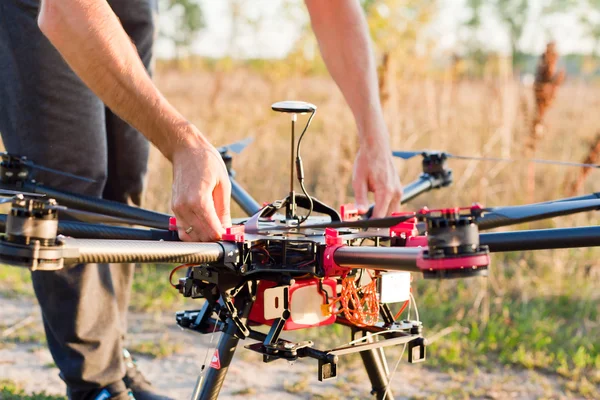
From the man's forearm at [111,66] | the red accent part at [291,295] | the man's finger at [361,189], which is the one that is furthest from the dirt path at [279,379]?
the man's forearm at [111,66]

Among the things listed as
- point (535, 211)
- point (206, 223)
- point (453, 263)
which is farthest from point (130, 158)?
point (453, 263)

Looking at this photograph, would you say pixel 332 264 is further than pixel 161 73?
No

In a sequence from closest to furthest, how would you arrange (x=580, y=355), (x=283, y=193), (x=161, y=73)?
(x=580, y=355)
(x=283, y=193)
(x=161, y=73)

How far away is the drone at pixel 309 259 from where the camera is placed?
175 cm

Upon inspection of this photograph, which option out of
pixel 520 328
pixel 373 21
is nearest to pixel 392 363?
pixel 520 328

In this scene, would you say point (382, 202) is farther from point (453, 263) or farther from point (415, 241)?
point (453, 263)

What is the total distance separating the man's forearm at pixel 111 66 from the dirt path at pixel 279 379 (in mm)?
1821

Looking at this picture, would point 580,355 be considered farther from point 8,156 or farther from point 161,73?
point 161,73

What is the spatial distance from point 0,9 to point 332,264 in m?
1.64

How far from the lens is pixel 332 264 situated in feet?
6.86

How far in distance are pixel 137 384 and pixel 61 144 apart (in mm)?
1011

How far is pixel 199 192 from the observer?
2.03 m

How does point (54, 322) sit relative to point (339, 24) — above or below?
below

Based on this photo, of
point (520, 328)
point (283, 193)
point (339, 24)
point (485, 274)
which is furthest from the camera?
point (283, 193)
